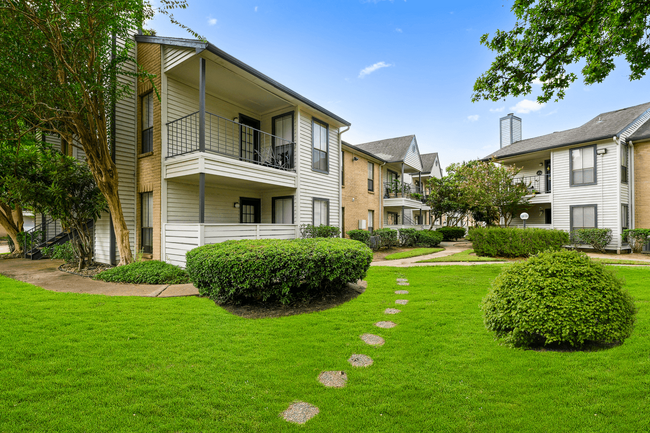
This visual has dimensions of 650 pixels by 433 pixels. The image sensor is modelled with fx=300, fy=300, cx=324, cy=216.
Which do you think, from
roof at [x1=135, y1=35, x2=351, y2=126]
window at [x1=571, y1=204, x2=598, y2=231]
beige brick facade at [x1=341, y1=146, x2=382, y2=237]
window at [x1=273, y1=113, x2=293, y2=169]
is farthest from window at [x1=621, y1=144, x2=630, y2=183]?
window at [x1=273, y1=113, x2=293, y2=169]

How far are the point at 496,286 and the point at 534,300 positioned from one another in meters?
0.55

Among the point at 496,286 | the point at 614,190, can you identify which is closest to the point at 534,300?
the point at 496,286

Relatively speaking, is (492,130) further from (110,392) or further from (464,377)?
(110,392)

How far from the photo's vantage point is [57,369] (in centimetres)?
332

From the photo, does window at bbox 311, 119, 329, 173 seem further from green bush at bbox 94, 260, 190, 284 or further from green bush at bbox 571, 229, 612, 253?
green bush at bbox 571, 229, 612, 253

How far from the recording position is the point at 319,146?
551 inches

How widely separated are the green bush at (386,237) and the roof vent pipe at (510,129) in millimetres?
17238

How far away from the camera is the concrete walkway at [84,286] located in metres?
6.90

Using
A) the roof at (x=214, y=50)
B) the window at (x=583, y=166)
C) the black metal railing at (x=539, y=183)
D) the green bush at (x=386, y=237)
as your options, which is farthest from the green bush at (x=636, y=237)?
the roof at (x=214, y=50)

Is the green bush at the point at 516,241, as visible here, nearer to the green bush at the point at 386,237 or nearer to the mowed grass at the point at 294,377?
the green bush at the point at 386,237

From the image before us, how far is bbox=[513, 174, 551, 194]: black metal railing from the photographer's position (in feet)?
65.1

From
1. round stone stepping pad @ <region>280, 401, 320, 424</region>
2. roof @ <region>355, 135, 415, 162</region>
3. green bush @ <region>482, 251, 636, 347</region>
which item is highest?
roof @ <region>355, 135, 415, 162</region>

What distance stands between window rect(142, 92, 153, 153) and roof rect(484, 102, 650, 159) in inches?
843

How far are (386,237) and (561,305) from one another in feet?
44.3
